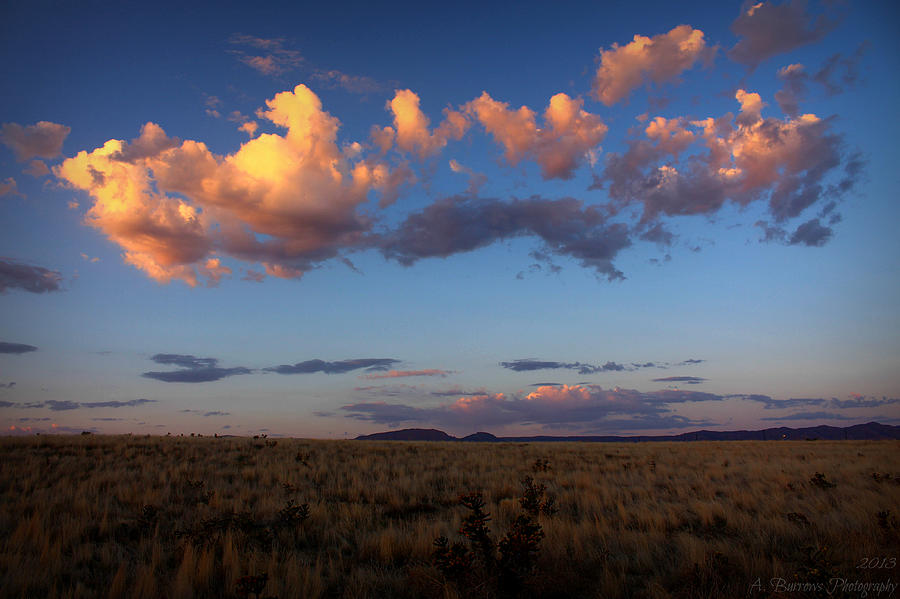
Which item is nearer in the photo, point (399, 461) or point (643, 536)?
point (643, 536)

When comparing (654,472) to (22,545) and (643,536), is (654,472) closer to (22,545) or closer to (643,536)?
(643,536)

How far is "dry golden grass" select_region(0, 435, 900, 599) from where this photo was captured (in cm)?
550

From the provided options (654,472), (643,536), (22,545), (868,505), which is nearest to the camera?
(22,545)

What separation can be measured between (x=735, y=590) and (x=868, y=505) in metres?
7.93

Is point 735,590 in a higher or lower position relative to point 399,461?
higher

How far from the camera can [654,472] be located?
16766 millimetres

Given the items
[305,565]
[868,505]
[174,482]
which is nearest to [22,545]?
[305,565]

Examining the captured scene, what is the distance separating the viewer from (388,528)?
8336 mm

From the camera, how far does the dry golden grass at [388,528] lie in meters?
5.50

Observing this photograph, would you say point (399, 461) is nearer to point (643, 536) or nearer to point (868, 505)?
point (643, 536)

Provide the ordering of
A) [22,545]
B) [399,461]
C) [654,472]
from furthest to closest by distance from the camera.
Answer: [399,461] < [654,472] < [22,545]

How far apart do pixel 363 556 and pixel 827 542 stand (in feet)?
24.6


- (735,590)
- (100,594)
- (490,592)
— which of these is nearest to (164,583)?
(100,594)

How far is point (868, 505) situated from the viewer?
9898mm
